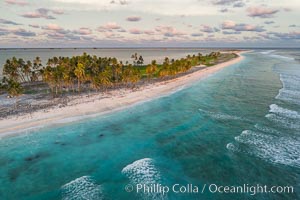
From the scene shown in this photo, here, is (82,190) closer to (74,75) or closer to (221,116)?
(221,116)

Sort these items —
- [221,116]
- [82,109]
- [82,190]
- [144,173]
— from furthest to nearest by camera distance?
[82,109], [221,116], [144,173], [82,190]

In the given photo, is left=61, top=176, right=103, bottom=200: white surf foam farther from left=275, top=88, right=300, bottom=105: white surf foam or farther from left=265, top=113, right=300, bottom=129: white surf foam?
left=275, top=88, right=300, bottom=105: white surf foam

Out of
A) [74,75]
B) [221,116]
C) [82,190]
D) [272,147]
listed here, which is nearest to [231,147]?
[272,147]

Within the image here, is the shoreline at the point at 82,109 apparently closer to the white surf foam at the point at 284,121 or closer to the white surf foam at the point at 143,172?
the white surf foam at the point at 143,172

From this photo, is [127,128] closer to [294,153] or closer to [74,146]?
[74,146]

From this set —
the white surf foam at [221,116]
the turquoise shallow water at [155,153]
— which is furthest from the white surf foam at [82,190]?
the white surf foam at [221,116]

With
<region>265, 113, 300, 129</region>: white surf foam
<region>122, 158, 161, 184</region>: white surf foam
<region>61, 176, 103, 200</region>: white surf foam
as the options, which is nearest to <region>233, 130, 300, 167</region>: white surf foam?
<region>265, 113, 300, 129</region>: white surf foam

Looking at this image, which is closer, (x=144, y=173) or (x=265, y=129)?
(x=144, y=173)
